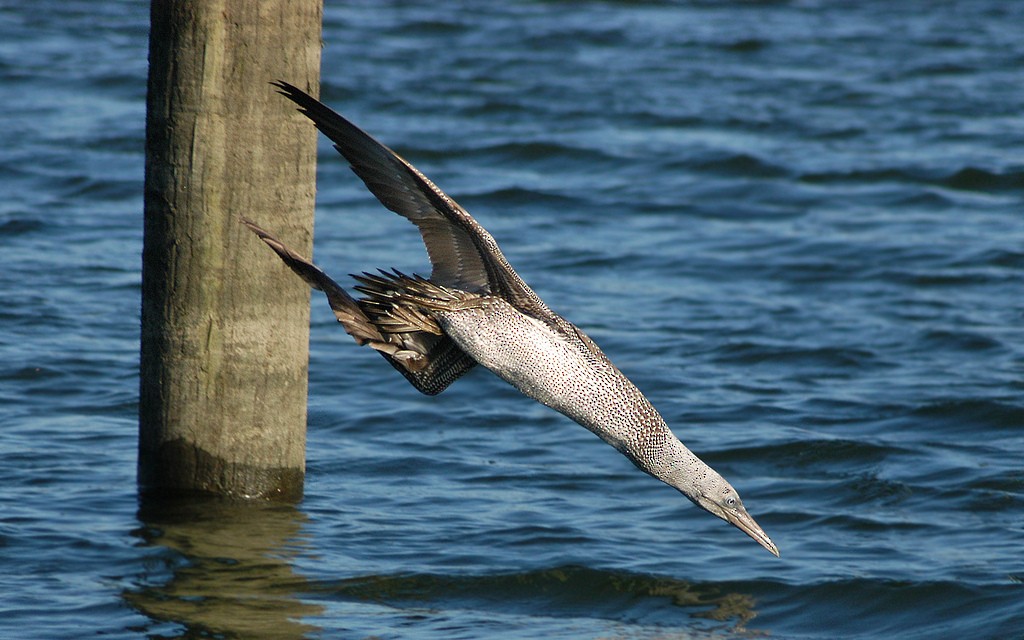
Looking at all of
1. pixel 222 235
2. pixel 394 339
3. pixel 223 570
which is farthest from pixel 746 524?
pixel 222 235

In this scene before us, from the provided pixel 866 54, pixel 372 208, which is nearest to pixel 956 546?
pixel 372 208

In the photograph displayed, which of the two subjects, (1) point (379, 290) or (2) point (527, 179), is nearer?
(1) point (379, 290)

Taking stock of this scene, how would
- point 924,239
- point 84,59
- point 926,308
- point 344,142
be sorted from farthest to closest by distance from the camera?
point 84,59 < point 924,239 < point 926,308 < point 344,142

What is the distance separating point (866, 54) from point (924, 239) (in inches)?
313

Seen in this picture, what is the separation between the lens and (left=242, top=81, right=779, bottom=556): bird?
4.85m

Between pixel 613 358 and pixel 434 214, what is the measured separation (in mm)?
4220

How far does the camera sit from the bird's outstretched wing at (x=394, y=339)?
4891mm

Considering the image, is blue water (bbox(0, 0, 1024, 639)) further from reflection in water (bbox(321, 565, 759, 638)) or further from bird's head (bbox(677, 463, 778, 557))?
bird's head (bbox(677, 463, 778, 557))

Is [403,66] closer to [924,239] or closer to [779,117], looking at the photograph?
[779,117]

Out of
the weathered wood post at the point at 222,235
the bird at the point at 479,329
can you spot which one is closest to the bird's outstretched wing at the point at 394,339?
the bird at the point at 479,329

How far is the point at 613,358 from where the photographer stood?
9031 mm

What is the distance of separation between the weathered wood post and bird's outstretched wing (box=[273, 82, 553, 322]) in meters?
0.71

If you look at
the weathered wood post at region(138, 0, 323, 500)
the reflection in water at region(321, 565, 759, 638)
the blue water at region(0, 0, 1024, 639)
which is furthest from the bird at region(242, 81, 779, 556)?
the blue water at region(0, 0, 1024, 639)

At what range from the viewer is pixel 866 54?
19.3m
